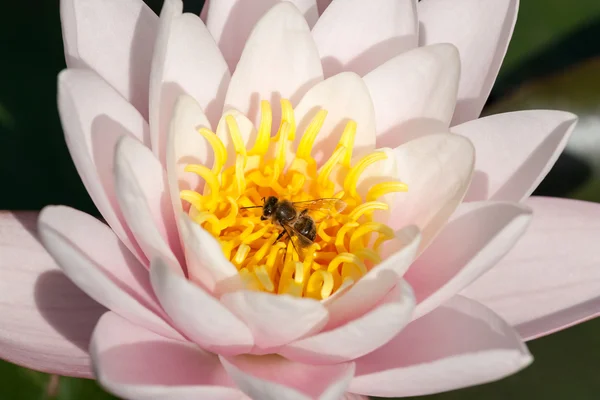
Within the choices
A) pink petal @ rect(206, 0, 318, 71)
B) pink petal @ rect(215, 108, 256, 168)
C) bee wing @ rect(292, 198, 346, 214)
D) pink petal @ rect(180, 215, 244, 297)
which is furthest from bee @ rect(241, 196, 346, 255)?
pink petal @ rect(206, 0, 318, 71)

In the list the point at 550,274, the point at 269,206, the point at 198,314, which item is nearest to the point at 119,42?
the point at 269,206

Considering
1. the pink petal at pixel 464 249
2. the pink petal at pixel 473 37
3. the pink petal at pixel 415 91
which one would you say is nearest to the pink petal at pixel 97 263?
the pink petal at pixel 464 249

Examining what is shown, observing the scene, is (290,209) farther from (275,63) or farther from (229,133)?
(275,63)

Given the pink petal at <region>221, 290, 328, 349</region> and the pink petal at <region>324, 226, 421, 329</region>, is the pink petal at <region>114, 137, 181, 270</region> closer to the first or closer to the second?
the pink petal at <region>221, 290, 328, 349</region>

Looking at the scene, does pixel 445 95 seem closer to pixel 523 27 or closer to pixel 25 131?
pixel 523 27

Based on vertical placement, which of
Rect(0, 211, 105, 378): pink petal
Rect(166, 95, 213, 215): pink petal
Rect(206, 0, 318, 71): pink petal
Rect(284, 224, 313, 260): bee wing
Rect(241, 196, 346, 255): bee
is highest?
Rect(206, 0, 318, 71): pink petal

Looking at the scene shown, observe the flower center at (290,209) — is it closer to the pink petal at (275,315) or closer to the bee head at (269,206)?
the bee head at (269,206)
